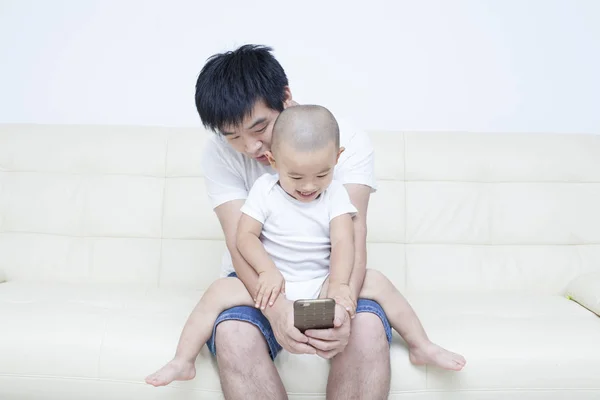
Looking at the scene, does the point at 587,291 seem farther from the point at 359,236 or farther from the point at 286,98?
the point at 286,98

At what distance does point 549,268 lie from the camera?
2.51 m

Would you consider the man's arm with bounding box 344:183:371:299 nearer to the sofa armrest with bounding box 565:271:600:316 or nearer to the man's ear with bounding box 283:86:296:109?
the man's ear with bounding box 283:86:296:109

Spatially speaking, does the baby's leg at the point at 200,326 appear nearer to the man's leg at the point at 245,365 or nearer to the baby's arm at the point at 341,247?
the man's leg at the point at 245,365

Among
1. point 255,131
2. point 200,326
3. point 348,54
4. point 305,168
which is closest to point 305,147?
point 305,168

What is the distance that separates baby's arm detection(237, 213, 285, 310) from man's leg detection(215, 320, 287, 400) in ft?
0.26

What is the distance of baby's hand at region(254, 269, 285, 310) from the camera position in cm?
171

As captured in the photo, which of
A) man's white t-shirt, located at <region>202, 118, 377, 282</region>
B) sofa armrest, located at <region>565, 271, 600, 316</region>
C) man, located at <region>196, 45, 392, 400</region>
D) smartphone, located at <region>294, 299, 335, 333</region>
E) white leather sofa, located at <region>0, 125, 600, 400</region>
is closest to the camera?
smartphone, located at <region>294, 299, 335, 333</region>

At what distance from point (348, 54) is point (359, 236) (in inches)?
50.0

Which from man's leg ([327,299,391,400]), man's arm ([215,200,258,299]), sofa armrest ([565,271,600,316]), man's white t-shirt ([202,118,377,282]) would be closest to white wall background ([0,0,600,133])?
sofa armrest ([565,271,600,316])

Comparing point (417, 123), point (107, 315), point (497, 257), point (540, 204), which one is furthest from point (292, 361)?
point (417, 123)

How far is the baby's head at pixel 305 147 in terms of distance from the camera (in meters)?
1.70

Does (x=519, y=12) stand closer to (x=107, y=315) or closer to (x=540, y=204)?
(x=540, y=204)

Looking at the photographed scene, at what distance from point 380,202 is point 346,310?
3.17ft

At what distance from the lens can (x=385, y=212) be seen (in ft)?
8.40
